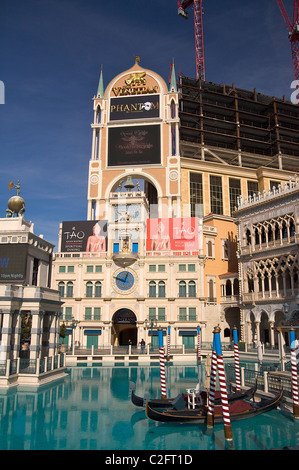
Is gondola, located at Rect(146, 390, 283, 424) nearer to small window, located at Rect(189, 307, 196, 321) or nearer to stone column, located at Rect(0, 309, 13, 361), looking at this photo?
stone column, located at Rect(0, 309, 13, 361)

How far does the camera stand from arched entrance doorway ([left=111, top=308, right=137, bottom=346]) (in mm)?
46938

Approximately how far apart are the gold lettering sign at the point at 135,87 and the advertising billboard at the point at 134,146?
6.91 m

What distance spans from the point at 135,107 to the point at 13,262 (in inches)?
1619

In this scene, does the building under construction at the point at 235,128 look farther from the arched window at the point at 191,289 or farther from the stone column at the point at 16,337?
the stone column at the point at 16,337

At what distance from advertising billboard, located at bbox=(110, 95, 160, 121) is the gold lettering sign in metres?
1.20

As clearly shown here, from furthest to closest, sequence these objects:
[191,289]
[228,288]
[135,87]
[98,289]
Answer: [135,87] < [228,288] < [98,289] < [191,289]

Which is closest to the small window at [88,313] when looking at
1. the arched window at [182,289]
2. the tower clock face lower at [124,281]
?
the tower clock face lower at [124,281]

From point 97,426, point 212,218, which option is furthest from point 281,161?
point 97,426

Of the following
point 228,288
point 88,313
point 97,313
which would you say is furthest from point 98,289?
point 228,288

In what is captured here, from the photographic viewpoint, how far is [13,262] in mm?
27656

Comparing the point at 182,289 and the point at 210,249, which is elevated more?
the point at 210,249

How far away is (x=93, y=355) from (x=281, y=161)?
163ft

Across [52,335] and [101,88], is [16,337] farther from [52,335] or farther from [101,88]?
[101,88]

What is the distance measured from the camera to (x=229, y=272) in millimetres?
51531
